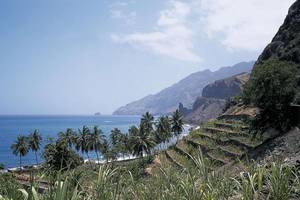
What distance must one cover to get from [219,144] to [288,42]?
128 feet

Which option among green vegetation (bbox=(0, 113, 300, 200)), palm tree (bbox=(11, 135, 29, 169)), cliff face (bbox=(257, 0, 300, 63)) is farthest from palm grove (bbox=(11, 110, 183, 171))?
cliff face (bbox=(257, 0, 300, 63))

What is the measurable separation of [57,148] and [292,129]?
165ft

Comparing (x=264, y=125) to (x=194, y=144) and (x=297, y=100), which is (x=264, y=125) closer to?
(x=297, y=100)

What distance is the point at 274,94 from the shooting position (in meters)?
42.1

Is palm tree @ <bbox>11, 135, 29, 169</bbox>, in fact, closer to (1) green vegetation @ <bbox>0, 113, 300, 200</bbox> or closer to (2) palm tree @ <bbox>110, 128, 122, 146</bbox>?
(1) green vegetation @ <bbox>0, 113, 300, 200</bbox>

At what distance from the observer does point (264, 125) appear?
43156mm

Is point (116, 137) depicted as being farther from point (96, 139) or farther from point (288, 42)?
point (288, 42)

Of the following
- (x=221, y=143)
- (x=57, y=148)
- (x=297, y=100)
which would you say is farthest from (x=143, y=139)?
(x=297, y=100)

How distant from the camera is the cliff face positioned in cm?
7419

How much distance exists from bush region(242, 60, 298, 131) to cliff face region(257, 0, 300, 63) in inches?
1245

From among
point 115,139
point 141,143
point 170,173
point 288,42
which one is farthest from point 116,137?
point 170,173

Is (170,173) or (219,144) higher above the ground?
(170,173)

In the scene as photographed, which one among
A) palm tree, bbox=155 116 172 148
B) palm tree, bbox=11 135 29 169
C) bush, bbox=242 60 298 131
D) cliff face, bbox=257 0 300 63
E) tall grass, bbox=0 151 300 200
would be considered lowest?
palm tree, bbox=11 135 29 169

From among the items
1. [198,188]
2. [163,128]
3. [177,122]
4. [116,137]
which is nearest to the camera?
[198,188]
